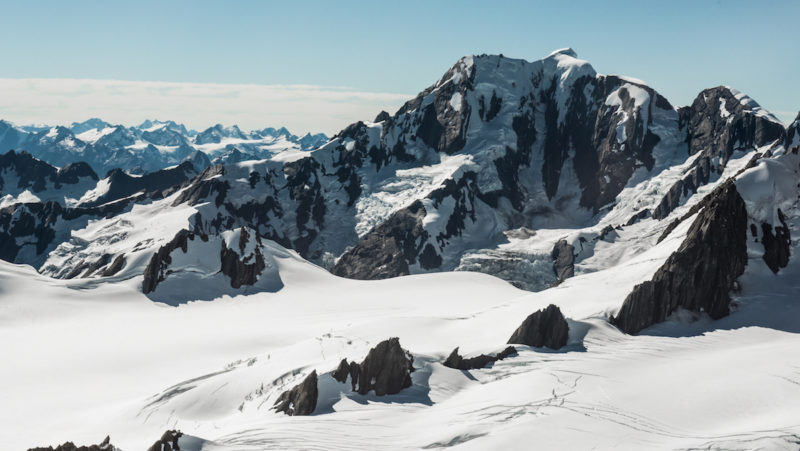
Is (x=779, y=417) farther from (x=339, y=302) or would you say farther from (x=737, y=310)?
(x=339, y=302)

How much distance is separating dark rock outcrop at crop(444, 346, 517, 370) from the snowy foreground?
0.78 meters

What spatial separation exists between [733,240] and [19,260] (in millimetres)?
220018

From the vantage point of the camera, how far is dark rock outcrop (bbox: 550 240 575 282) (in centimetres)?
15575

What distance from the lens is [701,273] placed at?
50.2 m

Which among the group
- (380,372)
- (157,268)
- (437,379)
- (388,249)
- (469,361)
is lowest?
(437,379)

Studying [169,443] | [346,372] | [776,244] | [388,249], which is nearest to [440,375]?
[346,372]

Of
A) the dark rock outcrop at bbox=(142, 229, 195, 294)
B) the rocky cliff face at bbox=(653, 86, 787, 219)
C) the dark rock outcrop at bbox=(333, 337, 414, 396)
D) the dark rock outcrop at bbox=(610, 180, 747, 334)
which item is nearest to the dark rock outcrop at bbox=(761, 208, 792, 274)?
the dark rock outcrop at bbox=(610, 180, 747, 334)

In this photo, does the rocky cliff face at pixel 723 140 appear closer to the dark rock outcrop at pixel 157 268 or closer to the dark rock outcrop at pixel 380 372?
the dark rock outcrop at pixel 157 268

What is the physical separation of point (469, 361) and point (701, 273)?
25.4m

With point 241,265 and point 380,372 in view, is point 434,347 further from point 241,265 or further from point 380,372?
point 241,265

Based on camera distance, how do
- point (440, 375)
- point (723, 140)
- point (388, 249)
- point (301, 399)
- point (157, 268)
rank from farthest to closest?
point (388, 249)
point (723, 140)
point (157, 268)
point (440, 375)
point (301, 399)

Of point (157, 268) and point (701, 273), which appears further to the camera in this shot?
point (157, 268)

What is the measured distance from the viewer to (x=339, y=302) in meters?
76.6

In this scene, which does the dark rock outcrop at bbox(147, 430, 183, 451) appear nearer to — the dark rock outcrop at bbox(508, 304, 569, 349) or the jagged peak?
the dark rock outcrop at bbox(508, 304, 569, 349)
